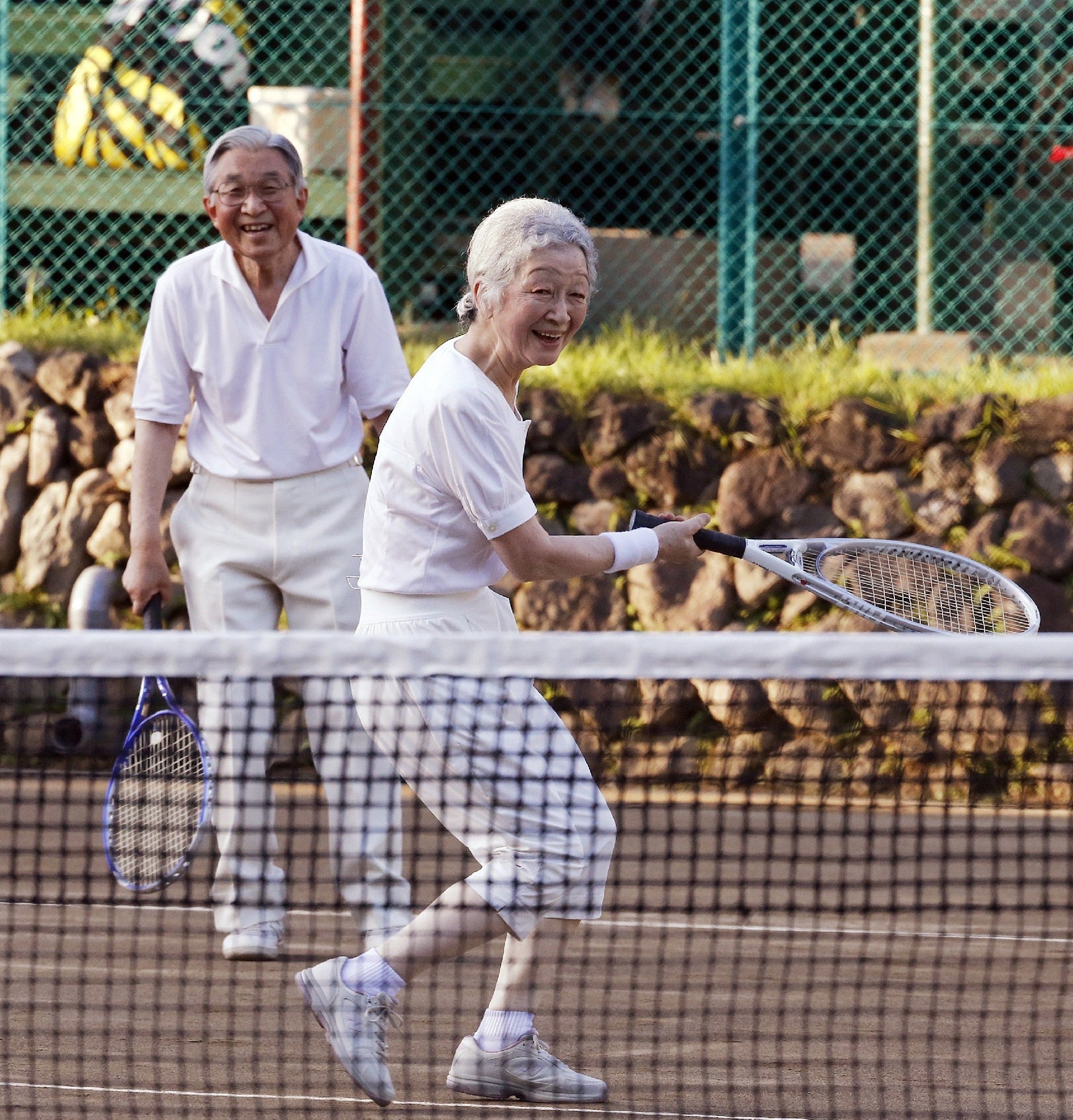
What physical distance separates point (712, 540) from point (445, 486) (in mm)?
595

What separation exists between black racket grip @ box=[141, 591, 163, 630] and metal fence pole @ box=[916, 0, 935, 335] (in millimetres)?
4929

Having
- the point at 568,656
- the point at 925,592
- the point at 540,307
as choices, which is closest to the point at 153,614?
the point at 540,307

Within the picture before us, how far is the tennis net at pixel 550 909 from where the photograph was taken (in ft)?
11.1

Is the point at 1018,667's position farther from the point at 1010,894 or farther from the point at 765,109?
the point at 765,109

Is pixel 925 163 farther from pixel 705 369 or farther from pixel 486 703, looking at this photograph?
pixel 486 703

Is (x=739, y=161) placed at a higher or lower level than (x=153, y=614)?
higher

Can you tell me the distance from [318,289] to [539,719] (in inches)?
71.1

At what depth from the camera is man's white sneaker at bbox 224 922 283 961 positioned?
4.84 meters

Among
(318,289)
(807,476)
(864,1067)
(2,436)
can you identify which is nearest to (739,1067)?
(864,1067)

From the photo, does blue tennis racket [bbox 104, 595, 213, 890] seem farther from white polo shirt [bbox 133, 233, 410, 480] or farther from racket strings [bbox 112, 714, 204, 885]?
white polo shirt [bbox 133, 233, 410, 480]

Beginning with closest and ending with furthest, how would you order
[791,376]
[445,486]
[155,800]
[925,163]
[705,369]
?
[445,486] → [155,800] → [791,376] → [705,369] → [925,163]

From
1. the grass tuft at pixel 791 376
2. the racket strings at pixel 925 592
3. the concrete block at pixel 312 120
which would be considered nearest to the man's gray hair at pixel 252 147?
the racket strings at pixel 925 592

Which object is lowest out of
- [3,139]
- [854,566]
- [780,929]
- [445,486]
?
[780,929]

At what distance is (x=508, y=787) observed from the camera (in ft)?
11.8
